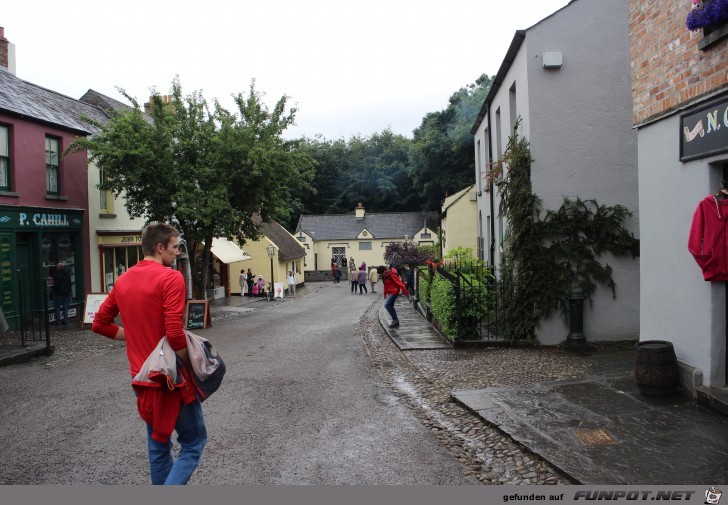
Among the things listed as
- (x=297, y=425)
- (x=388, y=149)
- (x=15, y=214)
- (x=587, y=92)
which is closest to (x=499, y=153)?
(x=587, y=92)

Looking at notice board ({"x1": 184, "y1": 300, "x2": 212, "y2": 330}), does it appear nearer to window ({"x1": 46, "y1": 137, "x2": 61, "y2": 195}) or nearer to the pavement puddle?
window ({"x1": 46, "y1": 137, "x2": 61, "y2": 195})

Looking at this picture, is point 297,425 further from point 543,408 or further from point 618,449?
point 618,449

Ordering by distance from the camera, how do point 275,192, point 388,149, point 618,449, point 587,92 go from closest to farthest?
1. point 618,449
2. point 587,92
3. point 275,192
4. point 388,149

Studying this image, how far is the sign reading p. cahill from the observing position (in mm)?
5941

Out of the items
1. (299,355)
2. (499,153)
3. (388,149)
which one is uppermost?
(388,149)

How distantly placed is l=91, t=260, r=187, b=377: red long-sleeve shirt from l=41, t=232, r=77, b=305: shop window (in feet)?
51.0

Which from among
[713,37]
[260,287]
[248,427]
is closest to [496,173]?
[713,37]

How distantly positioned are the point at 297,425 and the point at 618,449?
124 inches

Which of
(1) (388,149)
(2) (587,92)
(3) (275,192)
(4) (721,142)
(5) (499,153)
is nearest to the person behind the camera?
(4) (721,142)

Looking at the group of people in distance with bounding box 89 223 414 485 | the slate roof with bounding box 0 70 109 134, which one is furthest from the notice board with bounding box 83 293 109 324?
the group of people in distance with bounding box 89 223 414 485

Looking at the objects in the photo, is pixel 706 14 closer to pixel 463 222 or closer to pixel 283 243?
pixel 463 222

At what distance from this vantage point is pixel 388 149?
7388 cm

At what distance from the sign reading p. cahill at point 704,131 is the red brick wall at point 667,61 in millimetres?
180

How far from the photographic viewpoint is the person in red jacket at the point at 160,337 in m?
3.80
